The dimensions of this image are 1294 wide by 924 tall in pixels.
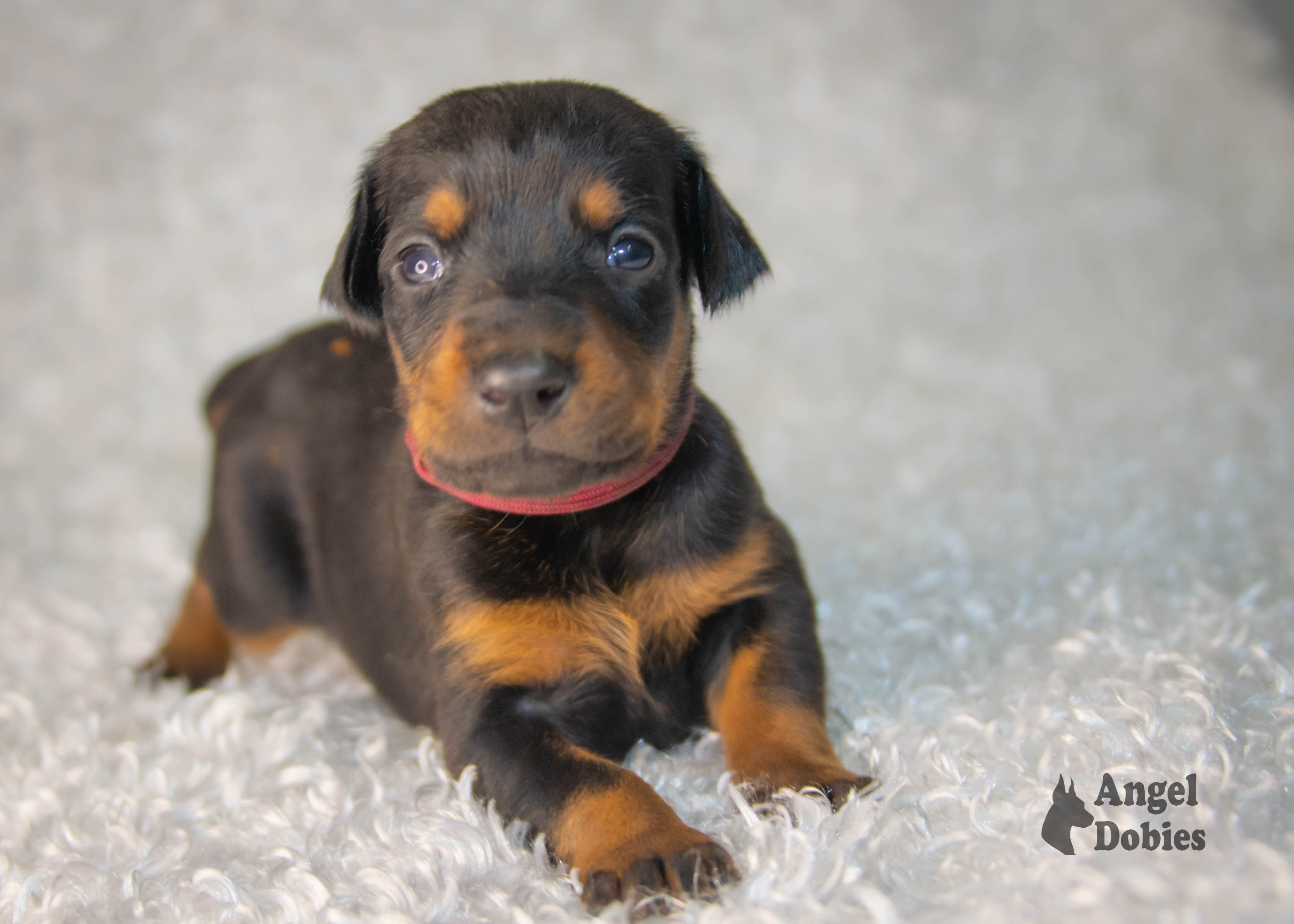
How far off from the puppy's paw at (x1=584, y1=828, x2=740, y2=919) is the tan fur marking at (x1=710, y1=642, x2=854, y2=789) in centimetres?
33

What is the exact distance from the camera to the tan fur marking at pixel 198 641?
3578 mm

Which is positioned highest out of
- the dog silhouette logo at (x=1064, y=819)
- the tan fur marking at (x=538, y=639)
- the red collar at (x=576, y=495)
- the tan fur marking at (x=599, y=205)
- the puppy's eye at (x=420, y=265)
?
the tan fur marking at (x=599, y=205)

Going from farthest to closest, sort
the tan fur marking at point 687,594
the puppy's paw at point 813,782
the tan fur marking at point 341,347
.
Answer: the tan fur marking at point 341,347
the tan fur marking at point 687,594
the puppy's paw at point 813,782

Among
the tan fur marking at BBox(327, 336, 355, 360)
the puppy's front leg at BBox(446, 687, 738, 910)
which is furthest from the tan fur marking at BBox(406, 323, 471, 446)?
the tan fur marking at BBox(327, 336, 355, 360)

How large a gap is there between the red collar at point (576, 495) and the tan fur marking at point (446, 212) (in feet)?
1.47

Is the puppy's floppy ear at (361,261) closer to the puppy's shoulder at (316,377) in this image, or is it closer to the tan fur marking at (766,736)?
the puppy's shoulder at (316,377)

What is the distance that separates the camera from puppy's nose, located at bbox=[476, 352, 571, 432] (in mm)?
2037

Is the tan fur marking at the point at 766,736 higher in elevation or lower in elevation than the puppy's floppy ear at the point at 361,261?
lower

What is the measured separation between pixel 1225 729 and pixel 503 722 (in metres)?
1.49

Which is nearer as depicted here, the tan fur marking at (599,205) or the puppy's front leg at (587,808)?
the puppy's front leg at (587,808)

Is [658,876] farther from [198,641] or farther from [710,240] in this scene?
[198,641]

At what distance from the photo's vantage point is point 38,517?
489 cm

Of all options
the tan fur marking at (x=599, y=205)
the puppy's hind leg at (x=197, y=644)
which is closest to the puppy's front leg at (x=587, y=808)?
the tan fur marking at (x=599, y=205)

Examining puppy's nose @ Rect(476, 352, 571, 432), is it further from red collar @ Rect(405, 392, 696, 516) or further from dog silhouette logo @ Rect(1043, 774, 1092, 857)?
dog silhouette logo @ Rect(1043, 774, 1092, 857)
